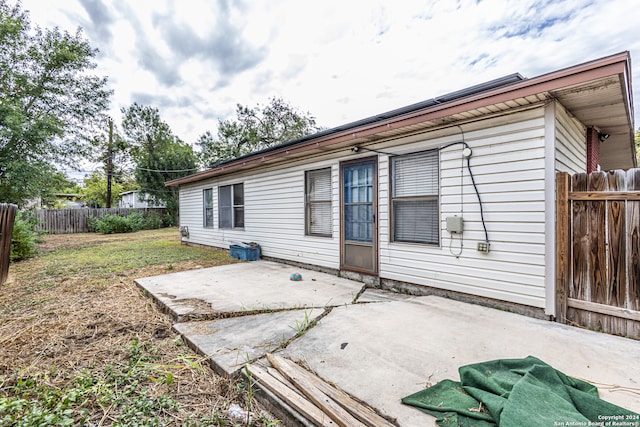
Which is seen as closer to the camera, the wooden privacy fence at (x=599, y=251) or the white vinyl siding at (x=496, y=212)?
Answer: the wooden privacy fence at (x=599, y=251)

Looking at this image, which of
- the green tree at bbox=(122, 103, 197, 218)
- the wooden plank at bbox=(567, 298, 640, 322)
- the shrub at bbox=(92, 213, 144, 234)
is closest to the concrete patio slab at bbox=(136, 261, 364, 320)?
the wooden plank at bbox=(567, 298, 640, 322)

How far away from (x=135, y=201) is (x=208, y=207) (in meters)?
22.5

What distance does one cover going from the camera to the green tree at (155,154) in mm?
19547

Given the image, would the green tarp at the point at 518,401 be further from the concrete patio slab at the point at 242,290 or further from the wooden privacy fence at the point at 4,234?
the wooden privacy fence at the point at 4,234

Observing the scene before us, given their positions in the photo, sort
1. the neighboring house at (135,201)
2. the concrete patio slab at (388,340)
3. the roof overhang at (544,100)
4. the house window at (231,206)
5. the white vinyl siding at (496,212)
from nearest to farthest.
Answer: the concrete patio slab at (388,340) → the roof overhang at (544,100) → the white vinyl siding at (496,212) → the house window at (231,206) → the neighboring house at (135,201)

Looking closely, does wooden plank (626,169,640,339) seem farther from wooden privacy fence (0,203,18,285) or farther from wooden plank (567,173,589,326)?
wooden privacy fence (0,203,18,285)

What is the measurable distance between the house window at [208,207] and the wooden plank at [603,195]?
8.54m

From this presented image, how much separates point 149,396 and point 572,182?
407 cm

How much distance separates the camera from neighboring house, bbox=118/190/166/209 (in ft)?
67.2

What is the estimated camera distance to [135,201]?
88.0 ft

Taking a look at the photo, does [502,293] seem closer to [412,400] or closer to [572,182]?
[572,182]

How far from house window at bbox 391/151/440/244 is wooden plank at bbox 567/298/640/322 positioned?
1477mm

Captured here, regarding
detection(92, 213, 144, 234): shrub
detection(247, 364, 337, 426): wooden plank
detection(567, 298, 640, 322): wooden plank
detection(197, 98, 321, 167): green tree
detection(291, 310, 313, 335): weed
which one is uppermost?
detection(197, 98, 321, 167): green tree

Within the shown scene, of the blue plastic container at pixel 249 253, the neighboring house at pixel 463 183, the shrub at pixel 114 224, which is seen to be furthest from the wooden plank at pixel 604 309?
the shrub at pixel 114 224
